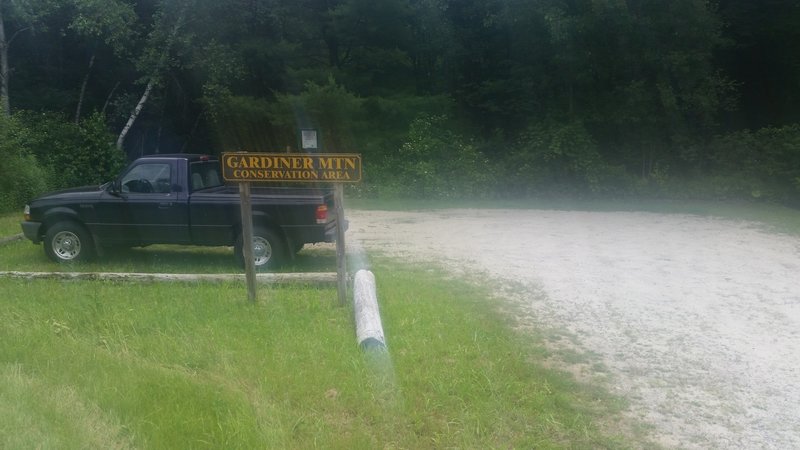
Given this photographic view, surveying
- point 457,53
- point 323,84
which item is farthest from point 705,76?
point 323,84

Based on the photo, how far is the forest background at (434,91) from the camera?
68.7ft

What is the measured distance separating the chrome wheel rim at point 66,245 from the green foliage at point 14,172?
311 inches

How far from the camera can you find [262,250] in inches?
408

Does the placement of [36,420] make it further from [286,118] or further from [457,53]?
[457,53]

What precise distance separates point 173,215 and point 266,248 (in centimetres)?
146

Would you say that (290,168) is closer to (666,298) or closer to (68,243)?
(666,298)

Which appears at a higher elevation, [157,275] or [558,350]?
[157,275]

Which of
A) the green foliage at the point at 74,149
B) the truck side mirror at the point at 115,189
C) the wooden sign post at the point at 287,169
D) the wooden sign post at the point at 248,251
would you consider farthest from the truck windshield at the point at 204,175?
the green foliage at the point at 74,149

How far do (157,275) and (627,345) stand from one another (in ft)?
18.7

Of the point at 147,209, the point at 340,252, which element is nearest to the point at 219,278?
the point at 340,252

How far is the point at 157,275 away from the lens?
358 inches

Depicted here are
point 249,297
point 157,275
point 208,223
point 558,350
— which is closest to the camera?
point 558,350

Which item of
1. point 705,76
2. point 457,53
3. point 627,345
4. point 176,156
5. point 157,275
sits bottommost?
point 627,345

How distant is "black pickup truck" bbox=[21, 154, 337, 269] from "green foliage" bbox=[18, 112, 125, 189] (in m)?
11.1
